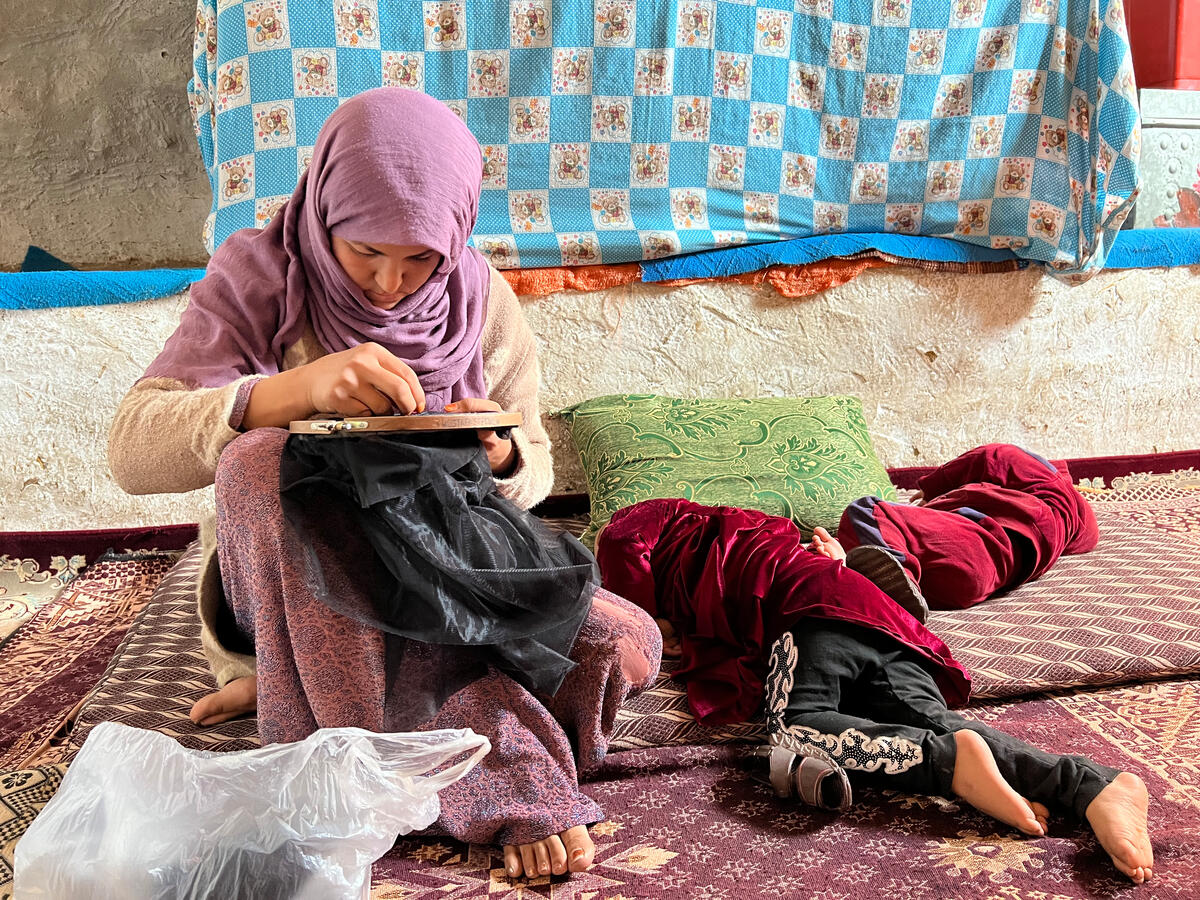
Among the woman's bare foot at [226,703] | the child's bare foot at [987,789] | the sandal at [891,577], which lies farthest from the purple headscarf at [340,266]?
the child's bare foot at [987,789]

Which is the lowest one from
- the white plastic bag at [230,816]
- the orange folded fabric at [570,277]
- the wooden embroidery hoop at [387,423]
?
the white plastic bag at [230,816]

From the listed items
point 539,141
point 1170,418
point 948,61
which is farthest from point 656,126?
point 1170,418

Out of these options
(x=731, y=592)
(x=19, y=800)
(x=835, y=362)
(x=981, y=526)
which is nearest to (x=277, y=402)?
(x=19, y=800)

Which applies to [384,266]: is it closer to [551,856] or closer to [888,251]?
[551,856]

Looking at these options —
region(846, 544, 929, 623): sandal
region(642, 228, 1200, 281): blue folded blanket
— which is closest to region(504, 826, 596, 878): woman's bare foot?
region(846, 544, 929, 623): sandal

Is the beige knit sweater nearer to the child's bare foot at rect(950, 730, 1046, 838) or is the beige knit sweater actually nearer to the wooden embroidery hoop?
the wooden embroidery hoop

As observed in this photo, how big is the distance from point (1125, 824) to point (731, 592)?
2.11 ft

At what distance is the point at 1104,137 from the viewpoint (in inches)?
99.2

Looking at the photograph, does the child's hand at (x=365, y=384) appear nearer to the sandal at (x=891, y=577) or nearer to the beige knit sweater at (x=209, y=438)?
the beige knit sweater at (x=209, y=438)

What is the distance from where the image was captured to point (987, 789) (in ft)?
3.92

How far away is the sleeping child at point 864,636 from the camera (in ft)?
3.97

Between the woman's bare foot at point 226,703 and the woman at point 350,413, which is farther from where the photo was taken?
the woman's bare foot at point 226,703

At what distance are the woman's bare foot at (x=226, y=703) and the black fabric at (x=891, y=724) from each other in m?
0.81

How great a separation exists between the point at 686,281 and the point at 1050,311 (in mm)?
1115
